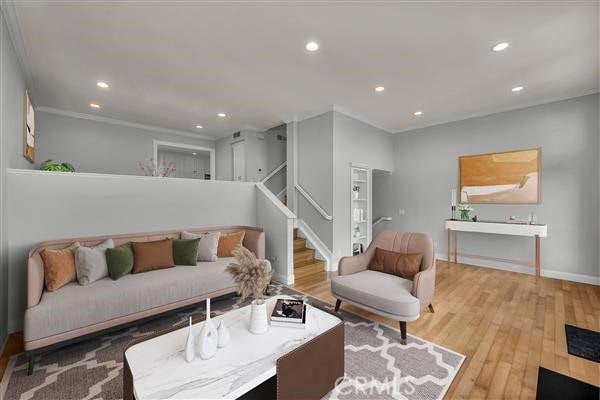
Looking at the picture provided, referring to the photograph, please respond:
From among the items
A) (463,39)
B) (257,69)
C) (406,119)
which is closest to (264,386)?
(257,69)

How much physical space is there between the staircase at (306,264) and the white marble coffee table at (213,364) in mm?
2314

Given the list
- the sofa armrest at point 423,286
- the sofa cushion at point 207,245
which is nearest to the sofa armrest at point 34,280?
the sofa cushion at point 207,245

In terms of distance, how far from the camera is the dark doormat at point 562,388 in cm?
166

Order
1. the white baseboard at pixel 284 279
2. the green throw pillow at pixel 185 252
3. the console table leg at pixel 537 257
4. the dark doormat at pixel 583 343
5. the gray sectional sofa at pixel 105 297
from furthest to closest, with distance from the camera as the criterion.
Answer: the console table leg at pixel 537 257
the white baseboard at pixel 284 279
the green throw pillow at pixel 185 252
the dark doormat at pixel 583 343
the gray sectional sofa at pixel 105 297

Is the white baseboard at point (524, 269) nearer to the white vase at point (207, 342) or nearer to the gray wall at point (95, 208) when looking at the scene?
the gray wall at point (95, 208)

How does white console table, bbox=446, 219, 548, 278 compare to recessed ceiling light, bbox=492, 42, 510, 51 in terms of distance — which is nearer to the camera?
recessed ceiling light, bbox=492, 42, 510, 51

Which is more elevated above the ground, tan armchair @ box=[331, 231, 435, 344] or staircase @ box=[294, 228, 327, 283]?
tan armchair @ box=[331, 231, 435, 344]

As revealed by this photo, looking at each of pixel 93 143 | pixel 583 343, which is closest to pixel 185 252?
pixel 93 143

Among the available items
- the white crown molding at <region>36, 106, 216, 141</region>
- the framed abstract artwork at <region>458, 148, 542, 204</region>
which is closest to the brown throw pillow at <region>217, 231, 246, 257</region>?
the white crown molding at <region>36, 106, 216, 141</region>

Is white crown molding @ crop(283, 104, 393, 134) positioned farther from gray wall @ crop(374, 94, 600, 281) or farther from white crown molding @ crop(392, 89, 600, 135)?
gray wall @ crop(374, 94, 600, 281)

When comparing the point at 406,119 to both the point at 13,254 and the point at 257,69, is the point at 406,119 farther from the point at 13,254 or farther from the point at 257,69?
the point at 13,254

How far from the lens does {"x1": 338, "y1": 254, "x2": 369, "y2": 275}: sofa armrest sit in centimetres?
289

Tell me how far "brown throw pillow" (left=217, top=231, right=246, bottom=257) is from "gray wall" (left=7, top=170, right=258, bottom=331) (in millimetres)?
582

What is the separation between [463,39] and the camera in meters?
2.57
